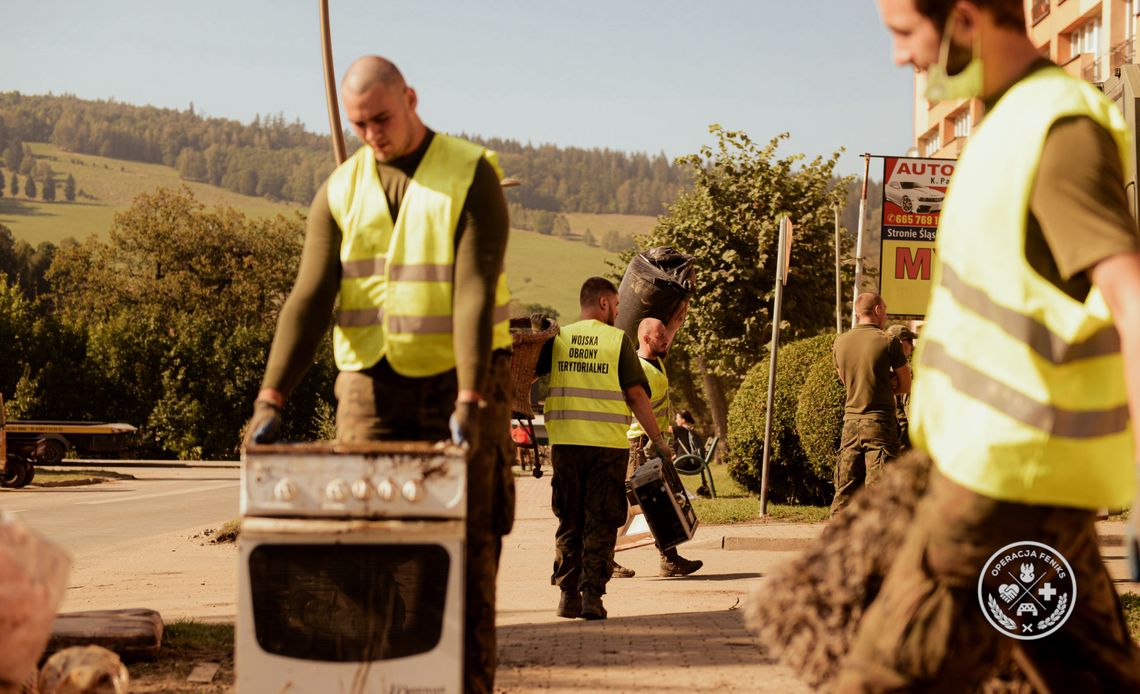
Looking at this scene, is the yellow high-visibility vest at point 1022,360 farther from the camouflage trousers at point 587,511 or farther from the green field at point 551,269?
the green field at point 551,269

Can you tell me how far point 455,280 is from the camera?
4.38m

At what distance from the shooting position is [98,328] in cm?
4634

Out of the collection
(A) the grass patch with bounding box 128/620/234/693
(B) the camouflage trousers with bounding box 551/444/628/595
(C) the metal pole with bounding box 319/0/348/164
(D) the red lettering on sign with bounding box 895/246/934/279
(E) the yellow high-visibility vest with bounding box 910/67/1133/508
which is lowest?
(A) the grass patch with bounding box 128/620/234/693

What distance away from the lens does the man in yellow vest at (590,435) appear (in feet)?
26.9

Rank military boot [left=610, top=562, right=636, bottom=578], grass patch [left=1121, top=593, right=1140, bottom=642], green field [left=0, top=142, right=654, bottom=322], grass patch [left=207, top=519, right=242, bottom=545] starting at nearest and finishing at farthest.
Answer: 1. grass patch [left=1121, top=593, right=1140, bottom=642]
2. military boot [left=610, top=562, right=636, bottom=578]
3. grass patch [left=207, top=519, right=242, bottom=545]
4. green field [left=0, top=142, right=654, bottom=322]

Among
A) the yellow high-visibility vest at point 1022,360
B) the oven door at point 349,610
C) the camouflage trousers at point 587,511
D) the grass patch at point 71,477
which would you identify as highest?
the yellow high-visibility vest at point 1022,360

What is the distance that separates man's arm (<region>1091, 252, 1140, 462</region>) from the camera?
2.30 metres

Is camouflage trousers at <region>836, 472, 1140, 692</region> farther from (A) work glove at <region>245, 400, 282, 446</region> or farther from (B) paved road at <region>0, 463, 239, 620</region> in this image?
(B) paved road at <region>0, 463, 239, 620</region>

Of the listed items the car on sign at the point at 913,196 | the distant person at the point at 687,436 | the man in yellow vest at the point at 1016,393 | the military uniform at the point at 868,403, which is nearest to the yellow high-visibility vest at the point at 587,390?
the military uniform at the point at 868,403

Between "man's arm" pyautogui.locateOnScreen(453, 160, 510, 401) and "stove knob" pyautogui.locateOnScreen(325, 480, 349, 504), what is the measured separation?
501 mm

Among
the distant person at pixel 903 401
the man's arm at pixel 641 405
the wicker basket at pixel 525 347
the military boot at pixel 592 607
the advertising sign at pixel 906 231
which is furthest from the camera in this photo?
the advertising sign at pixel 906 231

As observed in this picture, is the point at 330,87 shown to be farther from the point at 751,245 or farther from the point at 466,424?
the point at 751,245

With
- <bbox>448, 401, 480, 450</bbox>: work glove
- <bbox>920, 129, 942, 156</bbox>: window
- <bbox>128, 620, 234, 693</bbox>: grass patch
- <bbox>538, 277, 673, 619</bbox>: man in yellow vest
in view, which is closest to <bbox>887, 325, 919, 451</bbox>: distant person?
<bbox>538, 277, 673, 619</bbox>: man in yellow vest

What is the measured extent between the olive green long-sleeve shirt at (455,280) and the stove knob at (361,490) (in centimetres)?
53
